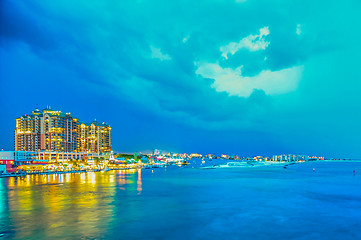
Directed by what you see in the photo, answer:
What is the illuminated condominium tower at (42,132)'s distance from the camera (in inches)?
5979

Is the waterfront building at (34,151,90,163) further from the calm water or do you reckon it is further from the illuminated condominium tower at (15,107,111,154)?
the calm water

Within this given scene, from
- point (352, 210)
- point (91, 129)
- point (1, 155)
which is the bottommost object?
point (352, 210)

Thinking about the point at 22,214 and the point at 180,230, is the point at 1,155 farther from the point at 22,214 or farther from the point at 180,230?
the point at 180,230

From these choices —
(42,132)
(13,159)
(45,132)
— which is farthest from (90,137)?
(13,159)

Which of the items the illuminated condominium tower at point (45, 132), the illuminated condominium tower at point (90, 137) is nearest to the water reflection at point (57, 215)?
the illuminated condominium tower at point (45, 132)

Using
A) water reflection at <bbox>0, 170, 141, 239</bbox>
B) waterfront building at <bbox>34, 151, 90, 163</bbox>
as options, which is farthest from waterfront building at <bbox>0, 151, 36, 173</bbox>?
water reflection at <bbox>0, 170, 141, 239</bbox>

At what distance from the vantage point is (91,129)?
195m

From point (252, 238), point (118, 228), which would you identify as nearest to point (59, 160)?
point (118, 228)

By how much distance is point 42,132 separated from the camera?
5965 inches

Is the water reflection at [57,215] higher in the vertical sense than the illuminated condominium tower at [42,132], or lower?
lower

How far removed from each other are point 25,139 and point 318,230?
166 metres

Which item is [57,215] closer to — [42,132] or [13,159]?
[13,159]

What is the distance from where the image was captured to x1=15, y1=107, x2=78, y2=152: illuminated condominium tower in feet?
498

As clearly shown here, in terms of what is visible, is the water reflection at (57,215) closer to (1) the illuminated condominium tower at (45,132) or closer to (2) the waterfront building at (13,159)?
(2) the waterfront building at (13,159)
